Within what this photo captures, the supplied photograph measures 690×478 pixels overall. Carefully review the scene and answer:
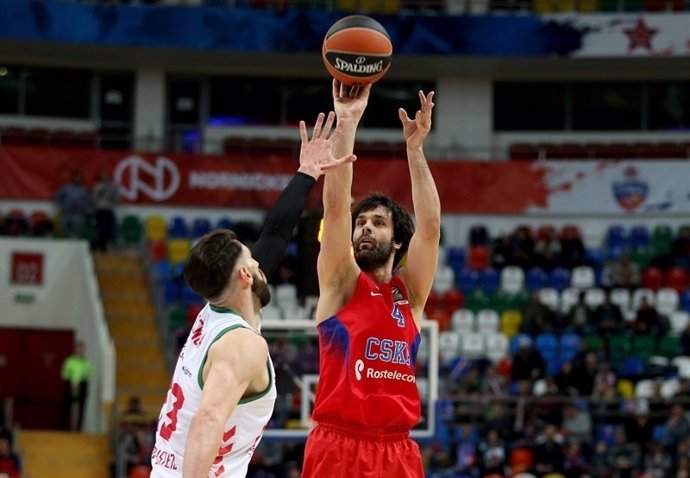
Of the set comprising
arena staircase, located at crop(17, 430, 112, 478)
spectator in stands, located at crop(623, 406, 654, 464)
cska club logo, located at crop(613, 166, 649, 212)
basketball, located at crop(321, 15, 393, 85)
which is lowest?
arena staircase, located at crop(17, 430, 112, 478)

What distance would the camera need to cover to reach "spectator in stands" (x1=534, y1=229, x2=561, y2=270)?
82.6 ft

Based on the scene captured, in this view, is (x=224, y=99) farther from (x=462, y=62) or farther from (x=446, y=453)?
(x=446, y=453)

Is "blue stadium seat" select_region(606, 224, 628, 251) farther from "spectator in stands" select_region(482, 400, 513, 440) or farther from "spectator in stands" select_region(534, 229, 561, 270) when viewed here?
"spectator in stands" select_region(482, 400, 513, 440)

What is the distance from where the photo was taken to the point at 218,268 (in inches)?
221

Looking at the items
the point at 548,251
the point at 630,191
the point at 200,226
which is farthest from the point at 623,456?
the point at 200,226

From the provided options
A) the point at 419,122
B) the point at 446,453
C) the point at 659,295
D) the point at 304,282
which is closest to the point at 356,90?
the point at 419,122

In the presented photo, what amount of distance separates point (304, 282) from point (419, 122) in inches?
278

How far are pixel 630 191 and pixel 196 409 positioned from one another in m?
22.6

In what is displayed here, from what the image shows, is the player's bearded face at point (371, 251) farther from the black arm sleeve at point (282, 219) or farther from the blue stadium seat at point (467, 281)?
the blue stadium seat at point (467, 281)

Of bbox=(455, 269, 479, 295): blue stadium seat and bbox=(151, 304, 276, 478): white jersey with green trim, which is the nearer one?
bbox=(151, 304, 276, 478): white jersey with green trim

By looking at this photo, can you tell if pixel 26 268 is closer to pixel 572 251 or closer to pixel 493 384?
pixel 493 384

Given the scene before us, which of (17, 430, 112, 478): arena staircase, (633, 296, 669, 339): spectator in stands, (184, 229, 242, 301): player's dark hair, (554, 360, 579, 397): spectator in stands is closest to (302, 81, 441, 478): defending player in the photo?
(184, 229, 242, 301): player's dark hair

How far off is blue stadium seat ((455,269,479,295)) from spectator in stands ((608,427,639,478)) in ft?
18.3

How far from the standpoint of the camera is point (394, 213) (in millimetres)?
7047
